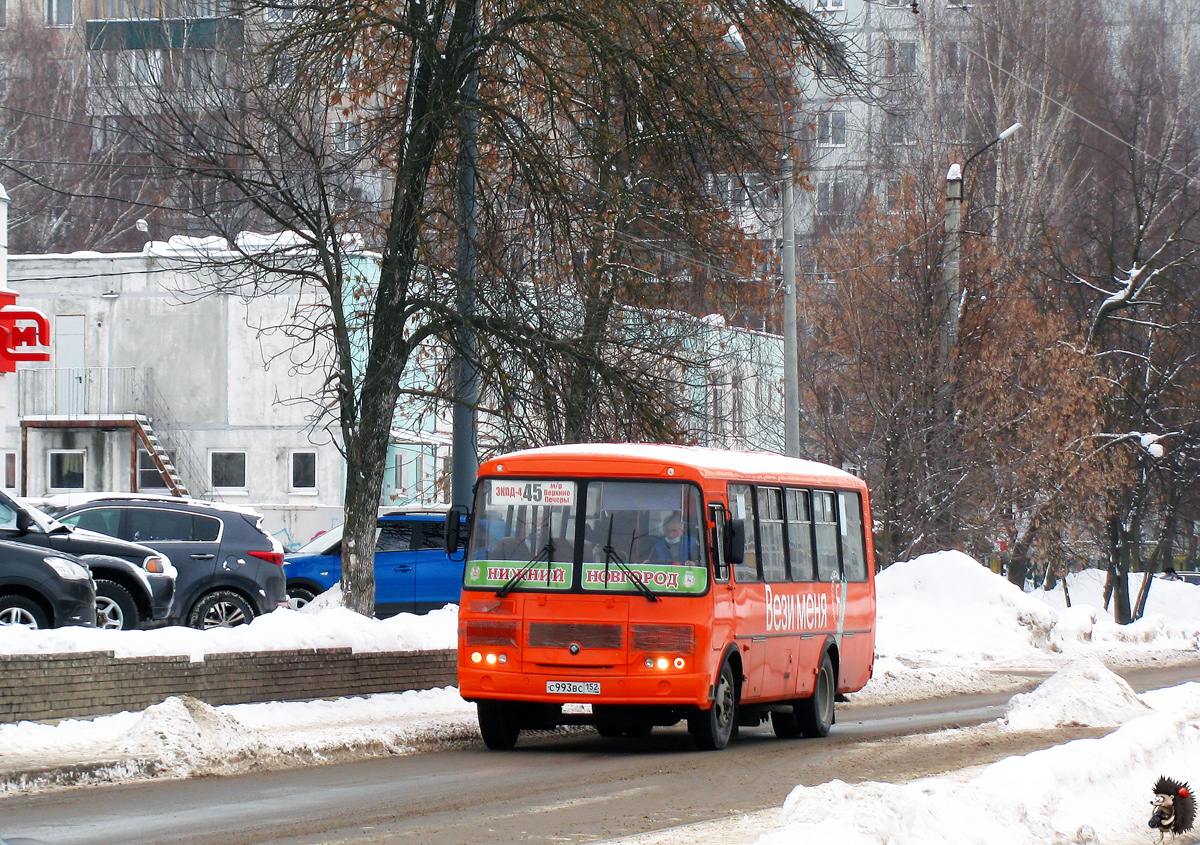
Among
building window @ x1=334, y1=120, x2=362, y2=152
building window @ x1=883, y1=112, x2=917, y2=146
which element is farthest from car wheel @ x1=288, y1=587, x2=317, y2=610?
building window @ x1=883, y1=112, x2=917, y2=146

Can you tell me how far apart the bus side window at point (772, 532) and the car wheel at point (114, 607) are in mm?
7275

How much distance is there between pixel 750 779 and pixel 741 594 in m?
2.82

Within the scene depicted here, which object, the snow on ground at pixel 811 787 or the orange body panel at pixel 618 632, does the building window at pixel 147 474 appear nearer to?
the snow on ground at pixel 811 787

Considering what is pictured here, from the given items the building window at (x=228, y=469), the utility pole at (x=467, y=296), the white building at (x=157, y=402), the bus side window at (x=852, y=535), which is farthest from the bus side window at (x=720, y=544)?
the building window at (x=228, y=469)

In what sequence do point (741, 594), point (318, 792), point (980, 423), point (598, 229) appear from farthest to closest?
1. point (980, 423)
2. point (598, 229)
3. point (741, 594)
4. point (318, 792)

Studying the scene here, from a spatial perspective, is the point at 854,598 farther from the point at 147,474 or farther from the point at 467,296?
the point at 147,474

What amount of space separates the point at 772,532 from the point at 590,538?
2.37 metres

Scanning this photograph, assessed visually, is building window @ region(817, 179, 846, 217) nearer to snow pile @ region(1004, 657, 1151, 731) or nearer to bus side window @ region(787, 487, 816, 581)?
bus side window @ region(787, 487, 816, 581)

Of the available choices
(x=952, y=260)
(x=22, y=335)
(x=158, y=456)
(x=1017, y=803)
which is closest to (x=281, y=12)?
(x=22, y=335)

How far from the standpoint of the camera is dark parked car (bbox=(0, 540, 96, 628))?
15.9 meters

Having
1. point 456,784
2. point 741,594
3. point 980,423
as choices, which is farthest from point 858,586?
point 980,423

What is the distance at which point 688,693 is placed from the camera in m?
13.7

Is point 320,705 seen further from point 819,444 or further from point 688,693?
point 819,444

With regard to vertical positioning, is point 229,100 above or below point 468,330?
above
